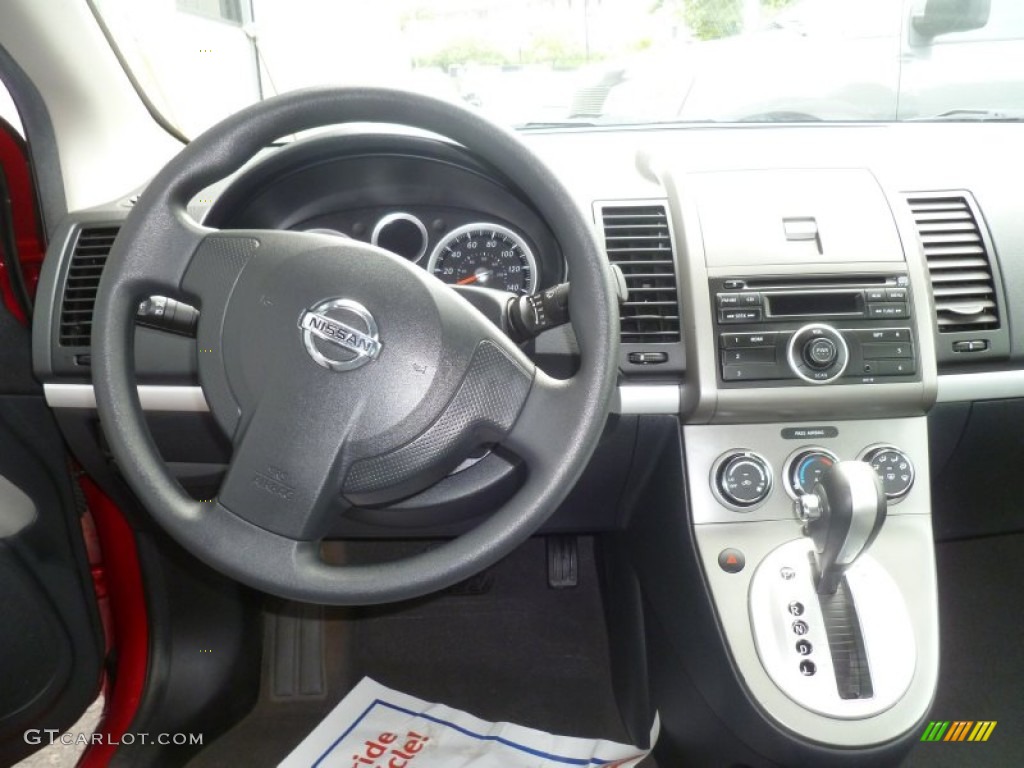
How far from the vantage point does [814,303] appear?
119cm

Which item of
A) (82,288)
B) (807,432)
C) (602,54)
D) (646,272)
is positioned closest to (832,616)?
(807,432)

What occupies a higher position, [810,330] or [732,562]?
[810,330]

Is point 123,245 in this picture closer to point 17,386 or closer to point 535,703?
point 17,386

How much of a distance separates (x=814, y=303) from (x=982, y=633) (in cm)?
101

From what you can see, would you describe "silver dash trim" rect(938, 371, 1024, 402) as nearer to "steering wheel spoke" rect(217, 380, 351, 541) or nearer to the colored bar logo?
the colored bar logo

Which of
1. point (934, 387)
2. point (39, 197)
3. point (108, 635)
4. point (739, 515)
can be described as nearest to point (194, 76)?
point (39, 197)

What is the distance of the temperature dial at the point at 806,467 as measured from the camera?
122cm

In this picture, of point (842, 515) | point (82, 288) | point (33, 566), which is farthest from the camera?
point (33, 566)

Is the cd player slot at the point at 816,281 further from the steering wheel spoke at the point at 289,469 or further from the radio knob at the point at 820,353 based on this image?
the steering wheel spoke at the point at 289,469

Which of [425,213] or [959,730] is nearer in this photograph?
[425,213]

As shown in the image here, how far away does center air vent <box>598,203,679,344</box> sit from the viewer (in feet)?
3.97

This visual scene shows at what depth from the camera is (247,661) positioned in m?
1.74

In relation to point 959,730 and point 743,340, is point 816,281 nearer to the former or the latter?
point 743,340

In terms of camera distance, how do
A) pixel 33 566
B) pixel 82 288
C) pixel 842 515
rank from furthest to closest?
pixel 33 566 < pixel 82 288 < pixel 842 515
